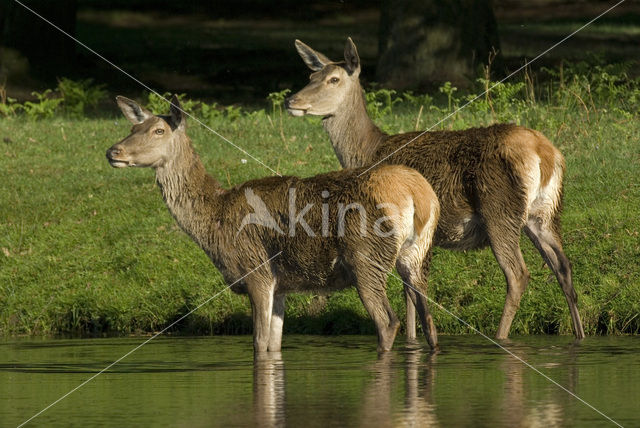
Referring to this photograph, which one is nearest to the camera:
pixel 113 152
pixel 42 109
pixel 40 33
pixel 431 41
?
pixel 113 152

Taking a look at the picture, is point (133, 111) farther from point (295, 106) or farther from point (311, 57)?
point (311, 57)

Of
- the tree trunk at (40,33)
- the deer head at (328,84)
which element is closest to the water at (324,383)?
the deer head at (328,84)

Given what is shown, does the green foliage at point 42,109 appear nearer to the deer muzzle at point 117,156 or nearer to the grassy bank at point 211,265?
the grassy bank at point 211,265

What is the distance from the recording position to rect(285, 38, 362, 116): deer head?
13.3 m

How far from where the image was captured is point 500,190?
12109 mm

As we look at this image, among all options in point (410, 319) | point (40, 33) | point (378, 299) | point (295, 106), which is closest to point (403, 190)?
point (378, 299)

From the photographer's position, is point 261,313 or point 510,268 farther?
point 510,268

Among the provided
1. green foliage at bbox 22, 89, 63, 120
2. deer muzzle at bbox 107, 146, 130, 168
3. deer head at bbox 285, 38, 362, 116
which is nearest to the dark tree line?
green foliage at bbox 22, 89, 63, 120

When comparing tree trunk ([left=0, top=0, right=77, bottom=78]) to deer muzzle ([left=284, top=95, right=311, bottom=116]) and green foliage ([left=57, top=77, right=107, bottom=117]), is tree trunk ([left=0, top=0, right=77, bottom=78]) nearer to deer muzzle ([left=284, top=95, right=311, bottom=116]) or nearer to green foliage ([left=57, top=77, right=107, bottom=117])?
green foliage ([left=57, top=77, right=107, bottom=117])

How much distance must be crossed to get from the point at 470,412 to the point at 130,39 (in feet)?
105

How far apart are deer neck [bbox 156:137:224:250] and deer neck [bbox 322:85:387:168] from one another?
6.63ft

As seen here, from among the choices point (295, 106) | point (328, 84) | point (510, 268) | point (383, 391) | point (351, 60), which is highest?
point (351, 60)

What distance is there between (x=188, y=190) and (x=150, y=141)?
54 centimetres

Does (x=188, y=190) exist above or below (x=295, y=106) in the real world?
below
